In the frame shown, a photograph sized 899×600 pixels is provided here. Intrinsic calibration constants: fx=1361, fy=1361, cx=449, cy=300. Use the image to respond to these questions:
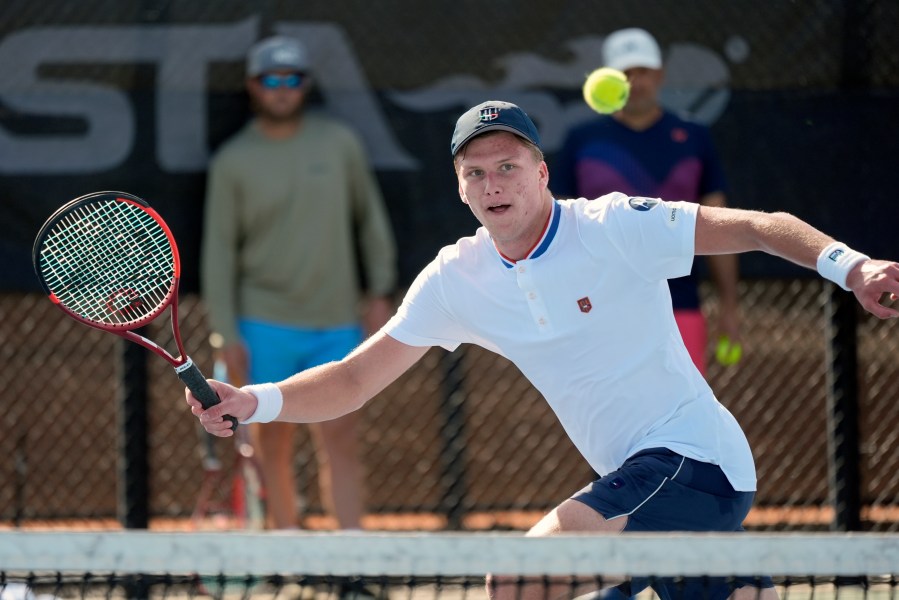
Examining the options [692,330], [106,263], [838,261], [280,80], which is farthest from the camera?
[280,80]

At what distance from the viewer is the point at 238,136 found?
4754 millimetres

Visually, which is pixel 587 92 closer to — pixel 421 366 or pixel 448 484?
pixel 448 484

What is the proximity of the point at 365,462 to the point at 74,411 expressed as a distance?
1756mm

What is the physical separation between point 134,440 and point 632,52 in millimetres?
2200

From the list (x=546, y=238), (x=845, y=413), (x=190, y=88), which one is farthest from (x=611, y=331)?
(x=190, y=88)

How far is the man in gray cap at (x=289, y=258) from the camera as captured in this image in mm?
4699

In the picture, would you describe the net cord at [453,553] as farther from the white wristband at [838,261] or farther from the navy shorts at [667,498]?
the white wristband at [838,261]

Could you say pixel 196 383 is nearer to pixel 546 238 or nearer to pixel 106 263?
pixel 106 263

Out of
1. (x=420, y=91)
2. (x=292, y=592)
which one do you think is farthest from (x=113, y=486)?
(x=420, y=91)

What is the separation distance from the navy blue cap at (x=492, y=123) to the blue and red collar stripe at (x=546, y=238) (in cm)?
17

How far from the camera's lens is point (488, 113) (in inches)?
115

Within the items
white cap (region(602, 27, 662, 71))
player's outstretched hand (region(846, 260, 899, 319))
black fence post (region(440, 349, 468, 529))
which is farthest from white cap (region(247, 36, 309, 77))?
player's outstretched hand (region(846, 260, 899, 319))

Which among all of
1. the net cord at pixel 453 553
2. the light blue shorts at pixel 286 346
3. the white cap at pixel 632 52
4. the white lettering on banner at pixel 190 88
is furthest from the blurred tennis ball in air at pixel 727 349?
the net cord at pixel 453 553

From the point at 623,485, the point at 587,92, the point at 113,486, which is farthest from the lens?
the point at 113,486
